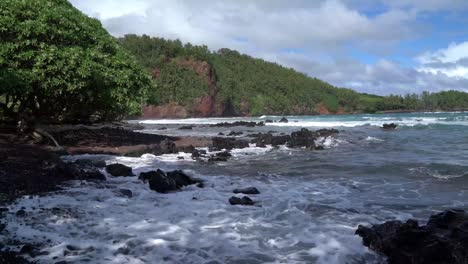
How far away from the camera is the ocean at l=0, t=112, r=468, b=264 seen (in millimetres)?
6645

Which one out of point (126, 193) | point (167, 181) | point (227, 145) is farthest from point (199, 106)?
point (126, 193)

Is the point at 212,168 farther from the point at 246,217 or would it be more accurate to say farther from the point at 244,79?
the point at 244,79

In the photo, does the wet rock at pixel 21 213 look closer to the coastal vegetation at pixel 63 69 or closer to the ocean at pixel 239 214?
the ocean at pixel 239 214

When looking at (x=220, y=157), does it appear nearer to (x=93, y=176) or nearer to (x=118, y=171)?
(x=118, y=171)

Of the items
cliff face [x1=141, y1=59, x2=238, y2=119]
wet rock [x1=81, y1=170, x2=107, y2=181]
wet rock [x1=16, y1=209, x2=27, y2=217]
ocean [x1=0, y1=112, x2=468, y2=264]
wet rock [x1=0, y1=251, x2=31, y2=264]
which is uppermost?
cliff face [x1=141, y1=59, x2=238, y2=119]

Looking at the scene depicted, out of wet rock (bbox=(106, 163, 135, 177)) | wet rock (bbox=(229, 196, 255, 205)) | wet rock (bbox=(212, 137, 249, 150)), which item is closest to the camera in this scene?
wet rock (bbox=(229, 196, 255, 205))

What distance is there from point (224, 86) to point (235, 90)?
786 cm

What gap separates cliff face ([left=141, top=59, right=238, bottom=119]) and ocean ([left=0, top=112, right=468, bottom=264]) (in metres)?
85.1

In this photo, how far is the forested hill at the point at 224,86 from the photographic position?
10362 cm

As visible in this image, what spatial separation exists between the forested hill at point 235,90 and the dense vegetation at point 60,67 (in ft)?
164

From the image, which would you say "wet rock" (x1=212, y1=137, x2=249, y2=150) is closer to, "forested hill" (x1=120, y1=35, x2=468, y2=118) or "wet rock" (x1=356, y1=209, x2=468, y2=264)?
"wet rock" (x1=356, y1=209, x2=468, y2=264)

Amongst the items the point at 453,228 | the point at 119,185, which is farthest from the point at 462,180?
the point at 119,185

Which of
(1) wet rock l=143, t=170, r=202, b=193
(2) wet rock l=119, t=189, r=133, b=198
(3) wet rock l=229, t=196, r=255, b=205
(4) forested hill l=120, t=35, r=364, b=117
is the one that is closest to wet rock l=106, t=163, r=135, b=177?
(1) wet rock l=143, t=170, r=202, b=193

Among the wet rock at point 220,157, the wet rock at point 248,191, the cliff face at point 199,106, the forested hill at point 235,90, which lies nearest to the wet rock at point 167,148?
the wet rock at point 220,157
